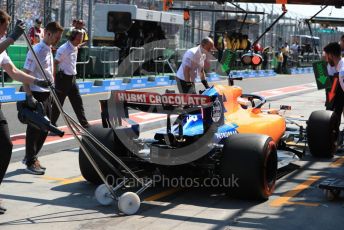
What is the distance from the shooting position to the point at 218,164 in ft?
20.7

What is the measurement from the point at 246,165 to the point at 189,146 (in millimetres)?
674

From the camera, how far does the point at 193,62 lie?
1022 centimetres

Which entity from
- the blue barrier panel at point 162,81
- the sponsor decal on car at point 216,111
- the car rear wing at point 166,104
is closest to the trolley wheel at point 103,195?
the car rear wing at point 166,104

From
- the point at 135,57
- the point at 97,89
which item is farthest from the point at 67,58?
the point at 135,57

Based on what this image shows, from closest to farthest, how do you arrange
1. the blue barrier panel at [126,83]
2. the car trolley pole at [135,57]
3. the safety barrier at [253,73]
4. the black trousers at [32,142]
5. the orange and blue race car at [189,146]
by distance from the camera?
the orange and blue race car at [189,146]
the black trousers at [32,142]
the blue barrier panel at [126,83]
the car trolley pole at [135,57]
the safety barrier at [253,73]

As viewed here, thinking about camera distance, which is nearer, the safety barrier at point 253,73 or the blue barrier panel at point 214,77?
the blue barrier panel at point 214,77

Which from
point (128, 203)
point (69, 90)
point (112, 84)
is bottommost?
point (128, 203)

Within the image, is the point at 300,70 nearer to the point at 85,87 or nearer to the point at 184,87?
the point at 85,87

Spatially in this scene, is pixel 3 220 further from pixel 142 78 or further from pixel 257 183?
pixel 142 78

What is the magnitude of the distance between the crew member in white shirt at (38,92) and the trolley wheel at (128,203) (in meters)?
2.01

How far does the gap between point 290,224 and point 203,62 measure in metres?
5.17

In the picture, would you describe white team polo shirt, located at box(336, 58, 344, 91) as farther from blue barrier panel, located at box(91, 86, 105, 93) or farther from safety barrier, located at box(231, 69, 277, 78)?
safety barrier, located at box(231, 69, 277, 78)

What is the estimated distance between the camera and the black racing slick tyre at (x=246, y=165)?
6031 millimetres

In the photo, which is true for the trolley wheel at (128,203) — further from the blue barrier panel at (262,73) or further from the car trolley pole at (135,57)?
the blue barrier panel at (262,73)
